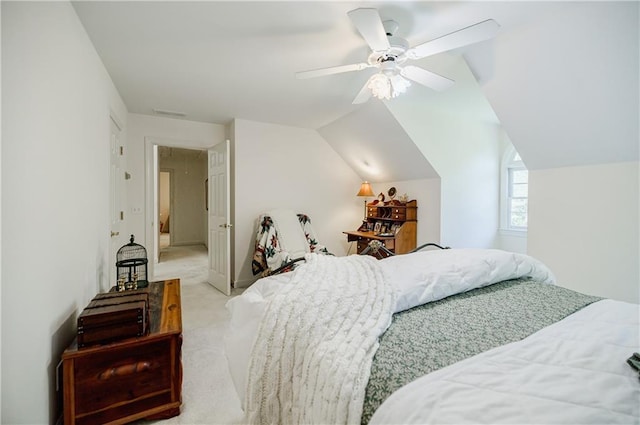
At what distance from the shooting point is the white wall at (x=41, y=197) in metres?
1.15

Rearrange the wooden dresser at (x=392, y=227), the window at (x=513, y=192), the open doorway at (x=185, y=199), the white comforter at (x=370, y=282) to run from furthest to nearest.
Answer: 1. the open doorway at (x=185, y=199)
2. the window at (x=513, y=192)
3. the wooden dresser at (x=392, y=227)
4. the white comforter at (x=370, y=282)

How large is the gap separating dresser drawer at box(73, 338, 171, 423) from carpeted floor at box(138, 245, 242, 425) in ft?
0.54

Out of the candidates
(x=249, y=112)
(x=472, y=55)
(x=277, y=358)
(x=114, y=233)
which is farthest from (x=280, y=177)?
(x=277, y=358)

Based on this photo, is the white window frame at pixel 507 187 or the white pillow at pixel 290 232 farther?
the white window frame at pixel 507 187

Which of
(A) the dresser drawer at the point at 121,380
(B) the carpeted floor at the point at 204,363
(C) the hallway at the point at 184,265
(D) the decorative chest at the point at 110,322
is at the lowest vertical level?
(B) the carpeted floor at the point at 204,363

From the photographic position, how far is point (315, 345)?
98 centimetres

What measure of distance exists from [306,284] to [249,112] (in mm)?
3272

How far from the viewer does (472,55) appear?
7.89ft

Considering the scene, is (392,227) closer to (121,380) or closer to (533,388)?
(121,380)

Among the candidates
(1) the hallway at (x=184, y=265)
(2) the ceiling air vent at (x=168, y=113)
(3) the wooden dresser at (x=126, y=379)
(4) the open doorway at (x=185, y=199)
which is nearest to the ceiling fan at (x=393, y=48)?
(3) the wooden dresser at (x=126, y=379)

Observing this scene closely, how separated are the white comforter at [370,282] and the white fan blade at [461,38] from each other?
3.97 feet

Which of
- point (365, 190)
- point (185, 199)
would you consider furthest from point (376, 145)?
point (185, 199)

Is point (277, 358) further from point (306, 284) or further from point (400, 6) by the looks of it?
point (400, 6)

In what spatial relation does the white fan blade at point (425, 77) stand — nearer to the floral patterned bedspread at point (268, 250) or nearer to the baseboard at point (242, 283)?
the floral patterned bedspread at point (268, 250)
